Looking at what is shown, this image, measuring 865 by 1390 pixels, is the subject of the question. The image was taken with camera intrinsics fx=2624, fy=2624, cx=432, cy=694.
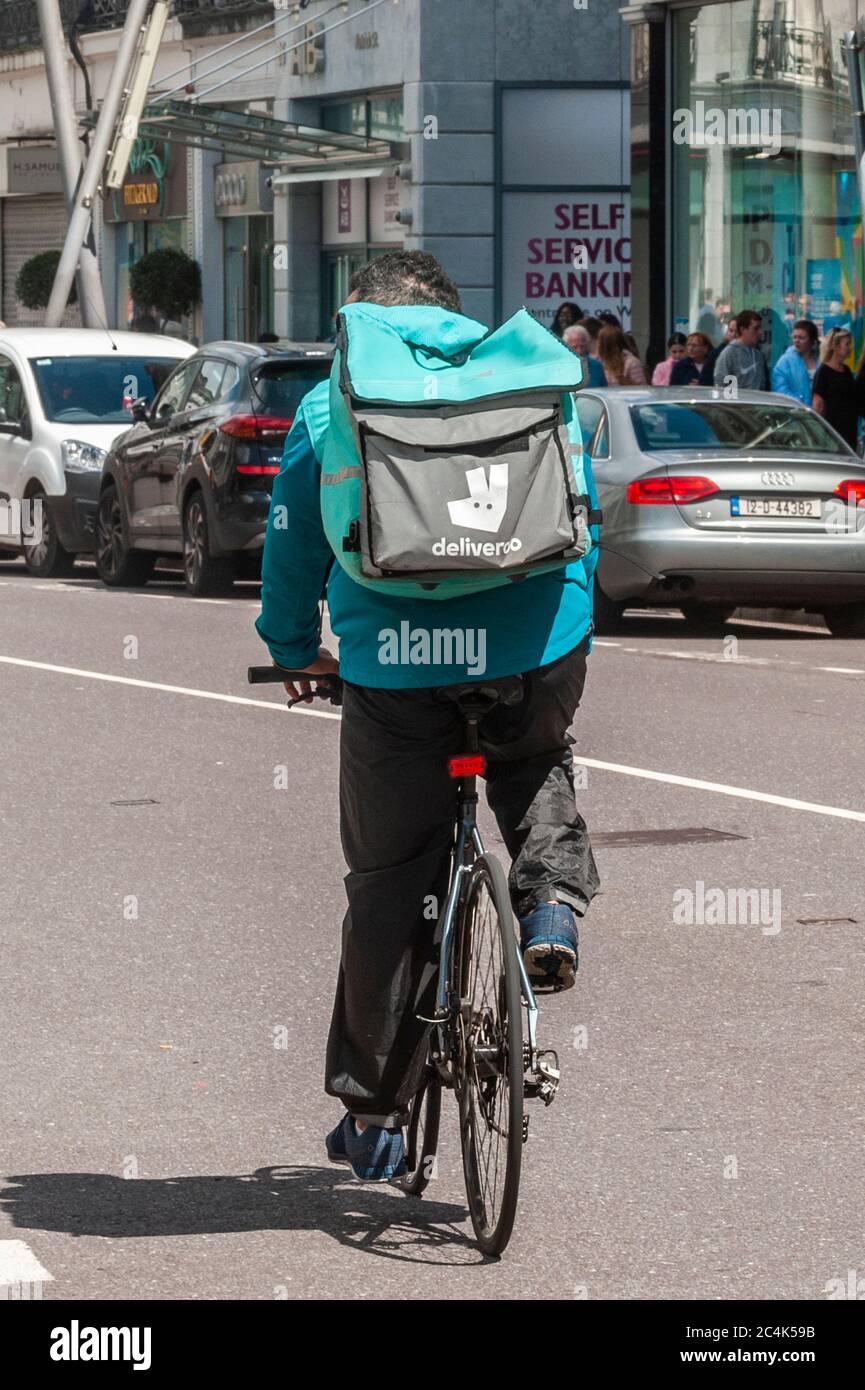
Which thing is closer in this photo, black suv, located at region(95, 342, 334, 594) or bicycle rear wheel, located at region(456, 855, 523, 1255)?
bicycle rear wheel, located at region(456, 855, 523, 1255)

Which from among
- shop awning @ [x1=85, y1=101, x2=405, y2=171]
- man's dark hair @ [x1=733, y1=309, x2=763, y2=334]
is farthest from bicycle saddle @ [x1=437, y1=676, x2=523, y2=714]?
shop awning @ [x1=85, y1=101, x2=405, y2=171]

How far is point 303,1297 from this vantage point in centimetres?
437

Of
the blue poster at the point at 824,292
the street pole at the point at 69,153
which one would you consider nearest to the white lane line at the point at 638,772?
the blue poster at the point at 824,292

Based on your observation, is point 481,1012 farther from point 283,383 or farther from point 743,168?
point 743,168

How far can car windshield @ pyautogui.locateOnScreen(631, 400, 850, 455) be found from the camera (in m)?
15.6

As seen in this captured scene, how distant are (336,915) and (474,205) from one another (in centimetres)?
2530

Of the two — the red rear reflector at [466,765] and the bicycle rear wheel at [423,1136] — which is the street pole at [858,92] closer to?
the bicycle rear wheel at [423,1136]

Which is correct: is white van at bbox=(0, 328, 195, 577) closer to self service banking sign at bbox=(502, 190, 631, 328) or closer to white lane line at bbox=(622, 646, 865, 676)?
white lane line at bbox=(622, 646, 865, 676)

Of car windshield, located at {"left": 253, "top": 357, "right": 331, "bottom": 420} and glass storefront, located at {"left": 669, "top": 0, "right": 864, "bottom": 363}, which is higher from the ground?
glass storefront, located at {"left": 669, "top": 0, "right": 864, "bottom": 363}

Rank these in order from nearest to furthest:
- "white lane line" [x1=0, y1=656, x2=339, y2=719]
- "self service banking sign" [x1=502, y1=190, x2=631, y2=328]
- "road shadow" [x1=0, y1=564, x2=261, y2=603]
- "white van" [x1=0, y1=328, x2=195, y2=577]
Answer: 1. "white lane line" [x1=0, y1=656, x2=339, y2=719]
2. "road shadow" [x1=0, y1=564, x2=261, y2=603]
3. "white van" [x1=0, y1=328, x2=195, y2=577]
4. "self service banking sign" [x1=502, y1=190, x2=631, y2=328]

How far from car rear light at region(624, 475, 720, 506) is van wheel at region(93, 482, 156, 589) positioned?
16.6 feet

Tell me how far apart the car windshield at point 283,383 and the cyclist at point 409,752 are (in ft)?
41.8

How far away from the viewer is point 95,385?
21547 millimetres

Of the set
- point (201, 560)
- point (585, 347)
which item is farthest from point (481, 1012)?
point (585, 347)
